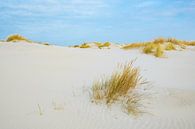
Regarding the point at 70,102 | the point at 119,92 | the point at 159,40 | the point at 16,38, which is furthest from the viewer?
the point at 159,40

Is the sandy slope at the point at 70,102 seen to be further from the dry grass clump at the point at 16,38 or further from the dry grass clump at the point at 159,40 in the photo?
the dry grass clump at the point at 159,40

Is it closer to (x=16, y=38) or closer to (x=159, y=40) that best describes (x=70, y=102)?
(x=16, y=38)

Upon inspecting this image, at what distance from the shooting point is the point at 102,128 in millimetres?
3504

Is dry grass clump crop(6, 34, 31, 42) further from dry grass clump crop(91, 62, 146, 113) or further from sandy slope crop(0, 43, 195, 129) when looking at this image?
dry grass clump crop(91, 62, 146, 113)

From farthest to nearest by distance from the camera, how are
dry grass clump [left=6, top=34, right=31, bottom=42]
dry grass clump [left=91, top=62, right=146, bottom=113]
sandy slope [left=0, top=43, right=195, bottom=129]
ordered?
dry grass clump [left=6, top=34, right=31, bottom=42]
dry grass clump [left=91, top=62, right=146, bottom=113]
sandy slope [left=0, top=43, right=195, bottom=129]

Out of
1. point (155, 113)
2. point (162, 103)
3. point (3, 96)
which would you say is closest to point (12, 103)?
point (3, 96)

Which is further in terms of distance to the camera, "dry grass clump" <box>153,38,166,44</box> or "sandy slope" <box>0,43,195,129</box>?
"dry grass clump" <box>153,38,166,44</box>

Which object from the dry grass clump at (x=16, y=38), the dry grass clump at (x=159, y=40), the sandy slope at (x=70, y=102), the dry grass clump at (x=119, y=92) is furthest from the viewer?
the dry grass clump at (x=159, y=40)

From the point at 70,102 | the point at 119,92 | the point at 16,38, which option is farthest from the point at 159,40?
the point at 70,102

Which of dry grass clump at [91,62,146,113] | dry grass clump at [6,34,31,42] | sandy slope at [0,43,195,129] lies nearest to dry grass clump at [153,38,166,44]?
dry grass clump at [6,34,31,42]

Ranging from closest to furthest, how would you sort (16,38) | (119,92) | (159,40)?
(119,92) → (16,38) → (159,40)

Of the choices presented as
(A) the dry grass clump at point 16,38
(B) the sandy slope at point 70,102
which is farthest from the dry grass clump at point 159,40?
(B) the sandy slope at point 70,102

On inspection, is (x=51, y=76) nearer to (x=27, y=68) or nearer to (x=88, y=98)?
(x=27, y=68)

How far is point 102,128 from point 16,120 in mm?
1110
